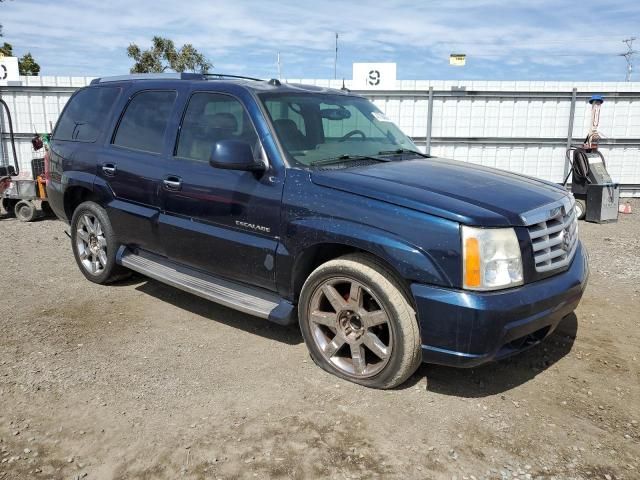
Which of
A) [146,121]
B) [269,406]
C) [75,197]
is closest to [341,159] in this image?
[269,406]

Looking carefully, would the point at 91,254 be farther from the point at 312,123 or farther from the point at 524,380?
the point at 524,380

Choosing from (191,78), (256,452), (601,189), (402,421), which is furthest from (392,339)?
(601,189)

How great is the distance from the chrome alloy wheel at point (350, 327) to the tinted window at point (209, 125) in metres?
1.25

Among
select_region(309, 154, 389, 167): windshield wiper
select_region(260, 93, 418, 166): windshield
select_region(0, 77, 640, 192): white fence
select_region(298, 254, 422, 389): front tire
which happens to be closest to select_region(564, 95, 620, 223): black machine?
select_region(0, 77, 640, 192): white fence

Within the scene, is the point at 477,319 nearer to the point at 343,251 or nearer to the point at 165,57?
the point at 343,251

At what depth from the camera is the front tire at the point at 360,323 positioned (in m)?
3.23

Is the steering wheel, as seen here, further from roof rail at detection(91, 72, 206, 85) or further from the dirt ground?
the dirt ground

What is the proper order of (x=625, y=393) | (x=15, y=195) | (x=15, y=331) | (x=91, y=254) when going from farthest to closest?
(x=15, y=195)
(x=91, y=254)
(x=15, y=331)
(x=625, y=393)

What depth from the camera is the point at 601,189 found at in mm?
9375

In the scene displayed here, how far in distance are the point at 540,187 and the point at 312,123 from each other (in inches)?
67.9

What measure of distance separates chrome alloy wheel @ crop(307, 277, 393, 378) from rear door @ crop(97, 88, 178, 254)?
5.69 ft

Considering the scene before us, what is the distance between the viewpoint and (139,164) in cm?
465

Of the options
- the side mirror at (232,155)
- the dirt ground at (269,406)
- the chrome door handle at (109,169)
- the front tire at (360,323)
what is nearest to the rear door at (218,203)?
the side mirror at (232,155)

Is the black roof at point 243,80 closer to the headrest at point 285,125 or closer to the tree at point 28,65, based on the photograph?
the headrest at point 285,125
